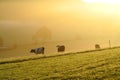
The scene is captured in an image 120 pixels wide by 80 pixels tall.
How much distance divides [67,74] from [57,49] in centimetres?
1891

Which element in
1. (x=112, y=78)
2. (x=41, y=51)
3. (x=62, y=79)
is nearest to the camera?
(x=112, y=78)

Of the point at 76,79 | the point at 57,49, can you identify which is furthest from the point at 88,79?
the point at 57,49

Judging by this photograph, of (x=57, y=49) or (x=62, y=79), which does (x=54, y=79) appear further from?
(x=57, y=49)

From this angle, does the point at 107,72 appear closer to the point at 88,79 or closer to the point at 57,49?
the point at 88,79

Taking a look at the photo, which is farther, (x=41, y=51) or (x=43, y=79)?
(x=41, y=51)

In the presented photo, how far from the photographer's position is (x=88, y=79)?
372 inches

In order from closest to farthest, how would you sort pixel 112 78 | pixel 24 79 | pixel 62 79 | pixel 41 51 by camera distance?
pixel 112 78 → pixel 62 79 → pixel 24 79 → pixel 41 51

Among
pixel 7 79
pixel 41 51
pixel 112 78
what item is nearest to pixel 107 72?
pixel 112 78

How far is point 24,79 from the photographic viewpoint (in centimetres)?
1063

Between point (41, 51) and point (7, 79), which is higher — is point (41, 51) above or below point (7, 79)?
above

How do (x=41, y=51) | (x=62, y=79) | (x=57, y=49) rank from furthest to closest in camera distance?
(x=57, y=49), (x=41, y=51), (x=62, y=79)

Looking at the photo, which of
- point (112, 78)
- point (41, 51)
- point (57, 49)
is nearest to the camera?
point (112, 78)

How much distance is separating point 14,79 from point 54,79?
6.67ft

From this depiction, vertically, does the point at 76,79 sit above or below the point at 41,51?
below
